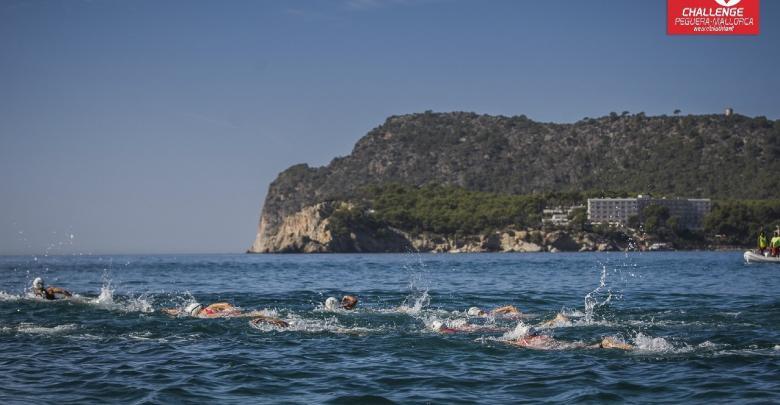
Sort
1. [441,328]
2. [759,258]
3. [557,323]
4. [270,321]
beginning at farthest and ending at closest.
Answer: [759,258] < [270,321] < [557,323] < [441,328]

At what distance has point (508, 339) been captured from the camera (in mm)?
22969

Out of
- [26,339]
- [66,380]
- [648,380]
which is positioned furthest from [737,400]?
[26,339]

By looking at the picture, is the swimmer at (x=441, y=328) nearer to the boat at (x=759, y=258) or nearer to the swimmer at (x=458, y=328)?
the swimmer at (x=458, y=328)

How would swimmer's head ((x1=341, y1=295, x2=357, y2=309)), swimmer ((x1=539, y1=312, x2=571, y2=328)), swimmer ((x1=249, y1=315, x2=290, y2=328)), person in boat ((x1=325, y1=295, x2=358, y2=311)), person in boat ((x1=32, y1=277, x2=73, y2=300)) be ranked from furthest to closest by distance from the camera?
person in boat ((x1=32, y1=277, x2=73, y2=300)) → swimmer's head ((x1=341, y1=295, x2=357, y2=309)) → person in boat ((x1=325, y1=295, x2=358, y2=311)) → swimmer ((x1=249, y1=315, x2=290, y2=328)) → swimmer ((x1=539, y1=312, x2=571, y2=328))

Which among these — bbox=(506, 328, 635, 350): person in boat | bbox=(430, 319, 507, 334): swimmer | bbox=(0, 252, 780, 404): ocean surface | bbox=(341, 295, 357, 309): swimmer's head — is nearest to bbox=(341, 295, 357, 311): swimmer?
bbox=(341, 295, 357, 309): swimmer's head

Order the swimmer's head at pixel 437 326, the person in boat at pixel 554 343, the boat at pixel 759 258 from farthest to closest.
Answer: the boat at pixel 759 258
the swimmer's head at pixel 437 326
the person in boat at pixel 554 343

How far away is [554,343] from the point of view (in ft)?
72.3

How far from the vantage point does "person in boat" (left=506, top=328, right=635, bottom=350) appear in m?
21.3

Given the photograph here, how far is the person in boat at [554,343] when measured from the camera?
2127 centimetres

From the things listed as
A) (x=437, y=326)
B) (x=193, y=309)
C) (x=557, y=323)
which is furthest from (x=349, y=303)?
(x=557, y=323)

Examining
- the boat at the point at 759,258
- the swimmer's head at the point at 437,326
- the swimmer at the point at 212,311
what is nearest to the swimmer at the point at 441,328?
the swimmer's head at the point at 437,326

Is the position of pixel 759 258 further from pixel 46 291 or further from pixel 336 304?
pixel 46 291

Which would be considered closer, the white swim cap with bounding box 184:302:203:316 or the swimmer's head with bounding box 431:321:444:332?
the swimmer's head with bounding box 431:321:444:332

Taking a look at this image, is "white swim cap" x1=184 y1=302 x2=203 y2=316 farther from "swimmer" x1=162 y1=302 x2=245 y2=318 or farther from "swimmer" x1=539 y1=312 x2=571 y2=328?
"swimmer" x1=539 y1=312 x2=571 y2=328
